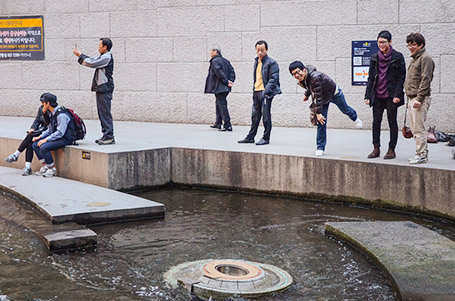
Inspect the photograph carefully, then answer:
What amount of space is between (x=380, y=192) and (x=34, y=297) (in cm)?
460

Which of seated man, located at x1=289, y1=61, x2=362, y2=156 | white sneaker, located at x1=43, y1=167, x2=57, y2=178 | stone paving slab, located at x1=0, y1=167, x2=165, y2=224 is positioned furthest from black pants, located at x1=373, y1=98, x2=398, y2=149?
white sneaker, located at x1=43, y1=167, x2=57, y2=178

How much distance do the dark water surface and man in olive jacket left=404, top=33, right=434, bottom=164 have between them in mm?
982

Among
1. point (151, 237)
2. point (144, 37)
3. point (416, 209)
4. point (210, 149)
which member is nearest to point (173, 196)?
point (210, 149)

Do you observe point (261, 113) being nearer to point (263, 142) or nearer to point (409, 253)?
point (263, 142)

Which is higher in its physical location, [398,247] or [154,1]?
[154,1]

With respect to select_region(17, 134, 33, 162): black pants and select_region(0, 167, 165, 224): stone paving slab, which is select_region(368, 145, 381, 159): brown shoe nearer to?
select_region(0, 167, 165, 224): stone paving slab

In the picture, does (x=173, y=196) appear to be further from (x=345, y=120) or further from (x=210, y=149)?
(x=345, y=120)

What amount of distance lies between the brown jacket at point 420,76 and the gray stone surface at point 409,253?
5.69 ft

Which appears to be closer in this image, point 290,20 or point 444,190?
point 444,190

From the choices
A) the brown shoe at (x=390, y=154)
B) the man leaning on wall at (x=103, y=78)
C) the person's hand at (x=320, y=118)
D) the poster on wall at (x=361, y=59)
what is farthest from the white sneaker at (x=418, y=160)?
the man leaning on wall at (x=103, y=78)

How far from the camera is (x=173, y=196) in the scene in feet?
30.6

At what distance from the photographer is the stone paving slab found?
7484 mm

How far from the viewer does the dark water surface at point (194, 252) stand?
17.6 feet

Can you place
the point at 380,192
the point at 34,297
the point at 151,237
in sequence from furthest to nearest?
the point at 380,192, the point at 151,237, the point at 34,297
